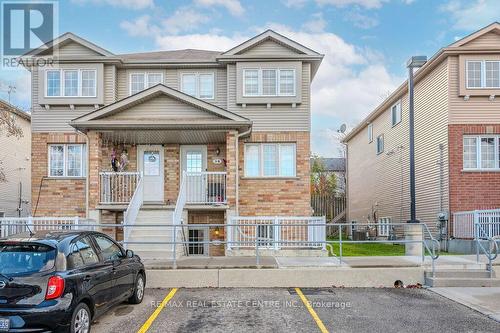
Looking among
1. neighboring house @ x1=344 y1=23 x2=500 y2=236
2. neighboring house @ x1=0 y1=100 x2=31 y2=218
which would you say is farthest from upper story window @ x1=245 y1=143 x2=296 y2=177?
neighboring house @ x1=0 y1=100 x2=31 y2=218

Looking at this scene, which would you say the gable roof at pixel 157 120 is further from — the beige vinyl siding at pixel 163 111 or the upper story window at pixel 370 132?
the upper story window at pixel 370 132

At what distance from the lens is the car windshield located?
577 cm

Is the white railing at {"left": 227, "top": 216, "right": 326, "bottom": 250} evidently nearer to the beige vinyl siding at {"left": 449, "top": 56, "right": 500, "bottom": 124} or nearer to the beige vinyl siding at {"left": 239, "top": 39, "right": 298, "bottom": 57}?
the beige vinyl siding at {"left": 239, "top": 39, "right": 298, "bottom": 57}

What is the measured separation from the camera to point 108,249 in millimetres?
7633

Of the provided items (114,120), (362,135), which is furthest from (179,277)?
(362,135)

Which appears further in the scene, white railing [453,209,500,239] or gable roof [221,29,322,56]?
gable roof [221,29,322,56]

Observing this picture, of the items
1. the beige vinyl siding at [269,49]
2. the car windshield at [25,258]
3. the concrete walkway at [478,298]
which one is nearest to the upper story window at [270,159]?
the beige vinyl siding at [269,49]

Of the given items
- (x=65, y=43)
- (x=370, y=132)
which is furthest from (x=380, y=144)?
(x=65, y=43)

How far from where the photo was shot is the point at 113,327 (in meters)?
6.93

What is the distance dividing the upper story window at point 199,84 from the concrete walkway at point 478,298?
10828 mm

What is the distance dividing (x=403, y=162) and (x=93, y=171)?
45.7ft

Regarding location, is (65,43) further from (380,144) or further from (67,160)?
(380,144)

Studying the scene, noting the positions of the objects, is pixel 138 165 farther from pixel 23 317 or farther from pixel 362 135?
pixel 362 135

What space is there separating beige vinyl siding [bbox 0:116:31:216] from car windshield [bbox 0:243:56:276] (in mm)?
17574
